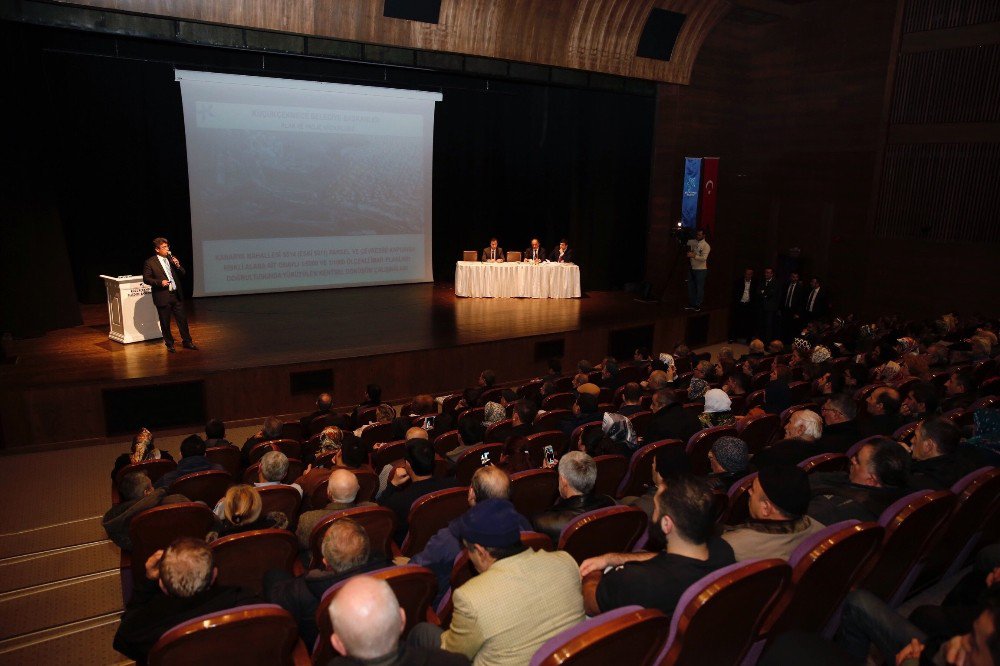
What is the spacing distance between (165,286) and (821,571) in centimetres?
729

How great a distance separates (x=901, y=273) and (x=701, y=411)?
27.4 feet

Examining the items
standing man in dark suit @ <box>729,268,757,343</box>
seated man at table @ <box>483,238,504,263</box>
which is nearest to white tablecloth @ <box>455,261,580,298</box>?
seated man at table @ <box>483,238,504,263</box>

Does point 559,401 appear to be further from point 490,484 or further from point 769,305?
point 769,305

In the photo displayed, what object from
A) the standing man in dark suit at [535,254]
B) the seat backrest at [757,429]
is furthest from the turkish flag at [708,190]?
the seat backrest at [757,429]

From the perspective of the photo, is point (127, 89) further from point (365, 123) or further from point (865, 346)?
point (865, 346)

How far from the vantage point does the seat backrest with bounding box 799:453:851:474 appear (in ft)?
11.8

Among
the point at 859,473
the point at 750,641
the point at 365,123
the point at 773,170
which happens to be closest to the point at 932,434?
the point at 859,473

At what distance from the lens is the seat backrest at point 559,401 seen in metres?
6.45

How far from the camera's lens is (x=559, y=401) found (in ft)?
21.3

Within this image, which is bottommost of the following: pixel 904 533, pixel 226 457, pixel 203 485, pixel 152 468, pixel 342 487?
pixel 226 457

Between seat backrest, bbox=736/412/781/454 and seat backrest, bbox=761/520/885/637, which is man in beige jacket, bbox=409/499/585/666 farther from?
seat backrest, bbox=736/412/781/454

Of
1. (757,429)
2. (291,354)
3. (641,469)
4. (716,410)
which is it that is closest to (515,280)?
(291,354)

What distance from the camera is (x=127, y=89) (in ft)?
32.0

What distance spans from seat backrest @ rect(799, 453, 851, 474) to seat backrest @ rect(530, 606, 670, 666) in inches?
76.2
